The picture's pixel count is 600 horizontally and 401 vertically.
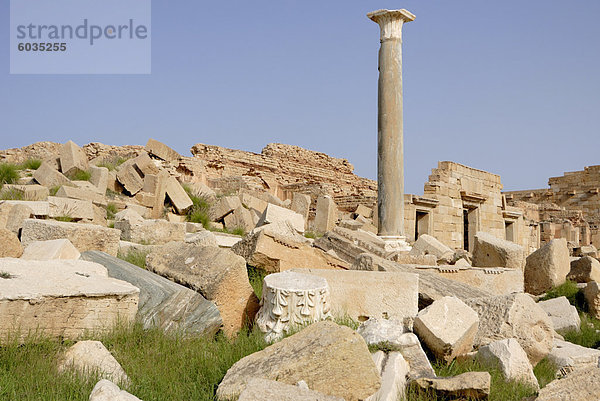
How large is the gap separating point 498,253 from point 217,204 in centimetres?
630

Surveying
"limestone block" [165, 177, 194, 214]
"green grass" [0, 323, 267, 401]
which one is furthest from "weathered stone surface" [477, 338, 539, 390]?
"limestone block" [165, 177, 194, 214]

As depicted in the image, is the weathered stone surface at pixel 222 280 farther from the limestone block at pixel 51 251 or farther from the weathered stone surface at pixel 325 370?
the weathered stone surface at pixel 325 370

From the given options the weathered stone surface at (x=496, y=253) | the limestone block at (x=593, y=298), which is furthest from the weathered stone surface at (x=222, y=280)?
the weathered stone surface at (x=496, y=253)

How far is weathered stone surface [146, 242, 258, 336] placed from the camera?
5.02 meters

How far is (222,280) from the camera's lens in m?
5.05

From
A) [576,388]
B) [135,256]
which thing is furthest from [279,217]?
[576,388]

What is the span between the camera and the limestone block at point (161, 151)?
744 inches

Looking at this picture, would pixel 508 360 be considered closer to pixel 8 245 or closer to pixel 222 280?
pixel 222 280

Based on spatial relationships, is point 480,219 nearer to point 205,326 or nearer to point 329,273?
point 329,273

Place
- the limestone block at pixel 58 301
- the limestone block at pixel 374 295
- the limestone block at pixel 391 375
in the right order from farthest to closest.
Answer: the limestone block at pixel 374 295
the limestone block at pixel 58 301
the limestone block at pixel 391 375

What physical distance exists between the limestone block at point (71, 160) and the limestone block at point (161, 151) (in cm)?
448

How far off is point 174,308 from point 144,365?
839mm

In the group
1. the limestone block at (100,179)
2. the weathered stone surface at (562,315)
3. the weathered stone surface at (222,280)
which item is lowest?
the weathered stone surface at (562,315)

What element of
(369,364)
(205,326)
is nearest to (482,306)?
(369,364)
